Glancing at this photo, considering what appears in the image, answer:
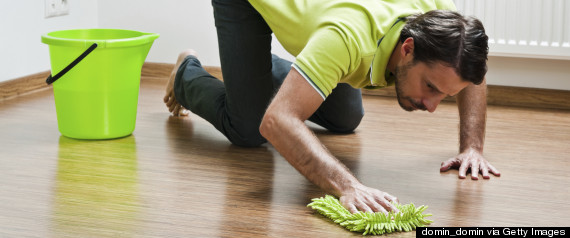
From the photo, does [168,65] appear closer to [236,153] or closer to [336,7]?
[236,153]

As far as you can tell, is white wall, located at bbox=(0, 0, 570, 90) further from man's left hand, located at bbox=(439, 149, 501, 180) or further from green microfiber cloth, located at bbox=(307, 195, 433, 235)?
green microfiber cloth, located at bbox=(307, 195, 433, 235)

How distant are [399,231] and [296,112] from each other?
0.92 feet

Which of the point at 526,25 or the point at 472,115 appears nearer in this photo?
the point at 472,115

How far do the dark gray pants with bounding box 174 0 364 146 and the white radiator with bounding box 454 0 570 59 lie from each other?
2.08 feet

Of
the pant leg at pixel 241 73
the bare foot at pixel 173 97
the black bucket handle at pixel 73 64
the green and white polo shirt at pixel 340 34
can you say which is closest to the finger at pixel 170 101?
the bare foot at pixel 173 97

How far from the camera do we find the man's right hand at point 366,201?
127cm

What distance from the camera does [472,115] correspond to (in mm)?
1656

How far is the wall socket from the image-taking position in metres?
2.48

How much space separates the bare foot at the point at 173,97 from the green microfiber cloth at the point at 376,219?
90 cm

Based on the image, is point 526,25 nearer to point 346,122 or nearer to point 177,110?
point 346,122

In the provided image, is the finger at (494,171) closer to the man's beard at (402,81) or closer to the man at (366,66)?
the man at (366,66)

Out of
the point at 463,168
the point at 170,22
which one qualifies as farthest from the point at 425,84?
the point at 170,22

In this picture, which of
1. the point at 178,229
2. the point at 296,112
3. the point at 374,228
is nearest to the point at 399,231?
the point at 374,228

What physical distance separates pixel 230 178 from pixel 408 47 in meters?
0.49
